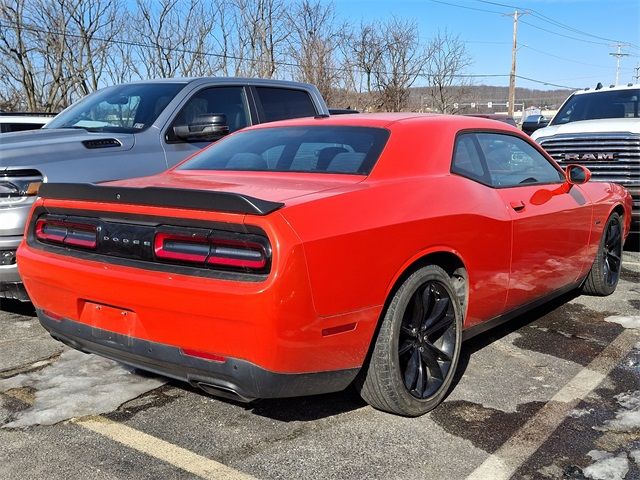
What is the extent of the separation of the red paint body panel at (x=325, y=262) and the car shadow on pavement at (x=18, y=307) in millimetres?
2033

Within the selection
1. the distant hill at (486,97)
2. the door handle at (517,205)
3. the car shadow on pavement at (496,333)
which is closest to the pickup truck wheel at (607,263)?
the car shadow on pavement at (496,333)

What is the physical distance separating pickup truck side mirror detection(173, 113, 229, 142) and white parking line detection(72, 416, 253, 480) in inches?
111

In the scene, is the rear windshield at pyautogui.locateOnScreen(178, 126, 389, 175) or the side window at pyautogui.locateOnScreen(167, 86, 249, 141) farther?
the side window at pyautogui.locateOnScreen(167, 86, 249, 141)

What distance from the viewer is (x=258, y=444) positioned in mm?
3043

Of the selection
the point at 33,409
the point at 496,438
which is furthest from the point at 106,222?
the point at 496,438

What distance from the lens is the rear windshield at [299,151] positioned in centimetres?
362

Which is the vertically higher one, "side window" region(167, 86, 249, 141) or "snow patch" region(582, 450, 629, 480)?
"side window" region(167, 86, 249, 141)

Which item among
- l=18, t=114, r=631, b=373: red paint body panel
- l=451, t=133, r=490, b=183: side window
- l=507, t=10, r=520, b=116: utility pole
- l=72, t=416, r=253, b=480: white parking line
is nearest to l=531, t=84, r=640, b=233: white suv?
l=18, t=114, r=631, b=373: red paint body panel

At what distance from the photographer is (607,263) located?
5.71 m

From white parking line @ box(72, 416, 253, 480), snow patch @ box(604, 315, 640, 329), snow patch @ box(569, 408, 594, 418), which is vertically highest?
white parking line @ box(72, 416, 253, 480)

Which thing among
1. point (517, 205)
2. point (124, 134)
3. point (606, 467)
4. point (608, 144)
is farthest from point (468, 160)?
point (608, 144)

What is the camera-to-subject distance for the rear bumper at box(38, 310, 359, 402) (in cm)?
271

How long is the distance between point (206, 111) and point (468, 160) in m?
2.98

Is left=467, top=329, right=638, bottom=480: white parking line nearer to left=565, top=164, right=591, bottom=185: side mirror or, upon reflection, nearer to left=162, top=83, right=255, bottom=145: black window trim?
left=565, top=164, right=591, bottom=185: side mirror
